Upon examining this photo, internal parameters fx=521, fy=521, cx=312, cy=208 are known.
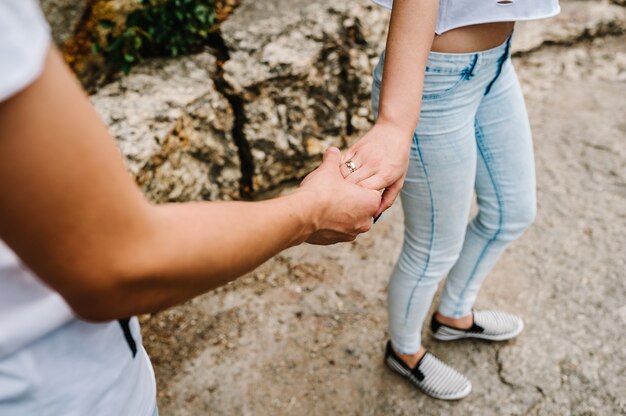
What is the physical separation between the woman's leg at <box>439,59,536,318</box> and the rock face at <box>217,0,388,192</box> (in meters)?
1.28

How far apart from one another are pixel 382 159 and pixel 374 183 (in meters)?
0.07

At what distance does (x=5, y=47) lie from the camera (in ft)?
1.55

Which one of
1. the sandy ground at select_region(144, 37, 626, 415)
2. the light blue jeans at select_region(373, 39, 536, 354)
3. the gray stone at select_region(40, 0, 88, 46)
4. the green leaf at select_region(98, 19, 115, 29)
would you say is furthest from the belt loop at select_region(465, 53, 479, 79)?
the gray stone at select_region(40, 0, 88, 46)

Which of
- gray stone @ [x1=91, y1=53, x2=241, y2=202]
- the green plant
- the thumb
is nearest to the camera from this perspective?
the thumb

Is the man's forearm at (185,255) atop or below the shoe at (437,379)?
atop

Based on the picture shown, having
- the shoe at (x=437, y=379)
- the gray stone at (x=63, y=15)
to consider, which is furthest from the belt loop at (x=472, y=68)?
the gray stone at (x=63, y=15)

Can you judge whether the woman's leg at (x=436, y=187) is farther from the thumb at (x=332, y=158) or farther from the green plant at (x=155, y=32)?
the green plant at (x=155, y=32)

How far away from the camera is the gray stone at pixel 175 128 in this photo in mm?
2375

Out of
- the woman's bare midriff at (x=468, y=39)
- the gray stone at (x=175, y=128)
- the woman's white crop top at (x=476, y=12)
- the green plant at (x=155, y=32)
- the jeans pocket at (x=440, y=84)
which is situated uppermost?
the woman's white crop top at (x=476, y=12)

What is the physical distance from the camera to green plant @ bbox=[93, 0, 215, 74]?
8.78 feet

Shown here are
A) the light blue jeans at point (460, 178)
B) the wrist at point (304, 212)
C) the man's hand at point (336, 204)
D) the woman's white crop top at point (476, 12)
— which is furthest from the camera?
the light blue jeans at point (460, 178)

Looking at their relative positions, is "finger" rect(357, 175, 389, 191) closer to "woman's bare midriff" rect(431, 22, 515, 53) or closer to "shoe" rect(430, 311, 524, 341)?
"woman's bare midriff" rect(431, 22, 515, 53)

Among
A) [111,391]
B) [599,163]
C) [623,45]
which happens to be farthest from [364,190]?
[623,45]

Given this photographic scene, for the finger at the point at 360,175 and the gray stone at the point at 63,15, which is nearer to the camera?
the finger at the point at 360,175
